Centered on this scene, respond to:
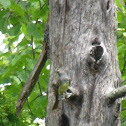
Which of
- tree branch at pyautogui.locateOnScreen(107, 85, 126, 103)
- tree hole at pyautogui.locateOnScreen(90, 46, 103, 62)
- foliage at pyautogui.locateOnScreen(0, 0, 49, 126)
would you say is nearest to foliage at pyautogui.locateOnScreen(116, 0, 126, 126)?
foliage at pyautogui.locateOnScreen(0, 0, 49, 126)

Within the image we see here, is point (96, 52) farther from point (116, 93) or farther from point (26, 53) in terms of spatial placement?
point (26, 53)

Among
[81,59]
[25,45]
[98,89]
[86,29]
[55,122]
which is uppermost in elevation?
[25,45]

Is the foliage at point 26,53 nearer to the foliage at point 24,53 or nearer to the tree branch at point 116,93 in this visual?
the foliage at point 24,53

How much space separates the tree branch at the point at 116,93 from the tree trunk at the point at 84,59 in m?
0.05

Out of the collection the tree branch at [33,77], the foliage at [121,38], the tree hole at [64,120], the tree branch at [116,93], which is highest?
the foliage at [121,38]

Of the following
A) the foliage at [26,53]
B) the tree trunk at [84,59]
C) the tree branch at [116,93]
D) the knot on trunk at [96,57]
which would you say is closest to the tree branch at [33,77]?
the tree trunk at [84,59]

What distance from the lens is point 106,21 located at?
9.17 ft

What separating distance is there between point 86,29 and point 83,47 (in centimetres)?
17

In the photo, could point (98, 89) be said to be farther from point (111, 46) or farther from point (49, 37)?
point (49, 37)

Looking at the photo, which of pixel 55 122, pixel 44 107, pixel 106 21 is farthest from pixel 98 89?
pixel 44 107

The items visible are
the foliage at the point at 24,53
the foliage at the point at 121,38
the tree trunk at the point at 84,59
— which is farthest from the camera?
the foliage at the point at 24,53

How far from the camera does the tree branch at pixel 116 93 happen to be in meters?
2.28

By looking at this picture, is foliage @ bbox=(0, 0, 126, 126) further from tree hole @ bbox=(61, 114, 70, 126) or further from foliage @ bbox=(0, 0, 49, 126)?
tree hole @ bbox=(61, 114, 70, 126)

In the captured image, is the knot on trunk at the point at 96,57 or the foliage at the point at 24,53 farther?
the foliage at the point at 24,53
